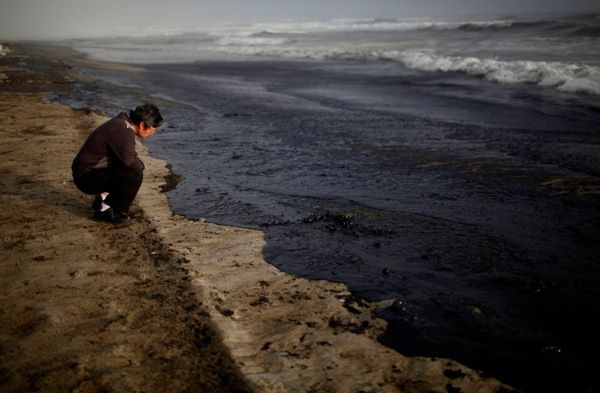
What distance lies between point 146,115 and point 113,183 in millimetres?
747

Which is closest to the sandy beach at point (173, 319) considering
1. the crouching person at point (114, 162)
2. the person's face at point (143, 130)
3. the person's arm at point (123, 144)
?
the crouching person at point (114, 162)

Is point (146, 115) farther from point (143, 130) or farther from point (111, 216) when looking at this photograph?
point (111, 216)

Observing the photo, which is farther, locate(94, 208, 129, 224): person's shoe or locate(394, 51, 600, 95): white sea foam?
locate(394, 51, 600, 95): white sea foam

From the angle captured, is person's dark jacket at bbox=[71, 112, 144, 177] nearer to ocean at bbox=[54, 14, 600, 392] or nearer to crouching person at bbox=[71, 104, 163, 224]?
crouching person at bbox=[71, 104, 163, 224]

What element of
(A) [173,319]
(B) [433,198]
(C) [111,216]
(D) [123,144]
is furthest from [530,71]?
(A) [173,319]

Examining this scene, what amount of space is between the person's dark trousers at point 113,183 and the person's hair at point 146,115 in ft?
1.60

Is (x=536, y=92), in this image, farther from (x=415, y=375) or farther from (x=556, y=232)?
(x=415, y=375)

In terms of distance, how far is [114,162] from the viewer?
4.00 meters

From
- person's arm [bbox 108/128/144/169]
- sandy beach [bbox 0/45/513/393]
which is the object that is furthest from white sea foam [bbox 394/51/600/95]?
person's arm [bbox 108/128/144/169]

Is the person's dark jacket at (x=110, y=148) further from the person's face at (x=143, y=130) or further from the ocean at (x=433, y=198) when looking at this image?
the ocean at (x=433, y=198)

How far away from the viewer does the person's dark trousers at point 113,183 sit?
4004mm

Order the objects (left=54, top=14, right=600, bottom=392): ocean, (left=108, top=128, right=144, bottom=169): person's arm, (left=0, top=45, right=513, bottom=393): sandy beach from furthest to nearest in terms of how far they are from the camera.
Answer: (left=108, top=128, right=144, bottom=169): person's arm < (left=54, top=14, right=600, bottom=392): ocean < (left=0, top=45, right=513, bottom=393): sandy beach

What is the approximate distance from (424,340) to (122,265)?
7.61 feet

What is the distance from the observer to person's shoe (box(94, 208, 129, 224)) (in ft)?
13.4
